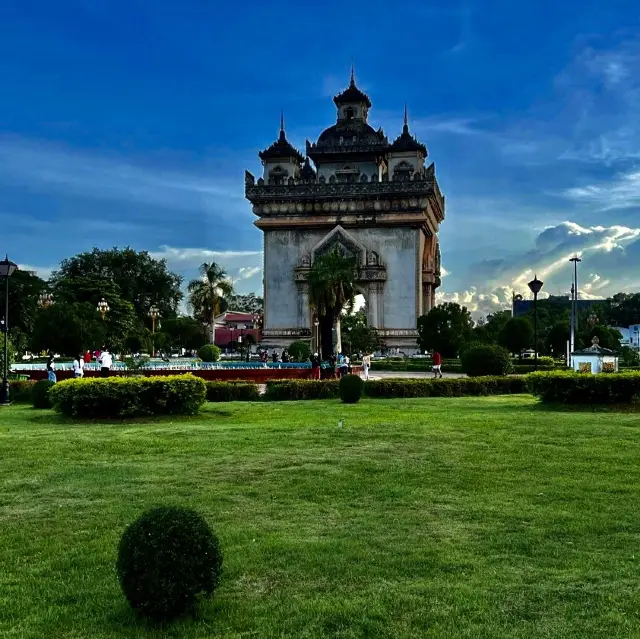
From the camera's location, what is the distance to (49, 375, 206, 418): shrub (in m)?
15.8

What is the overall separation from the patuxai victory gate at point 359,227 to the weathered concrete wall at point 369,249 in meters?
0.08

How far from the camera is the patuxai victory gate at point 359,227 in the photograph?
61.5 meters

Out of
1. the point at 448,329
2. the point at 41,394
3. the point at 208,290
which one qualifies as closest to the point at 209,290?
the point at 208,290

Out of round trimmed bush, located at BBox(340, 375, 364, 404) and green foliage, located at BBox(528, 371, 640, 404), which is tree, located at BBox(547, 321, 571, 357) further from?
green foliage, located at BBox(528, 371, 640, 404)

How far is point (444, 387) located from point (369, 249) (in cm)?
4086

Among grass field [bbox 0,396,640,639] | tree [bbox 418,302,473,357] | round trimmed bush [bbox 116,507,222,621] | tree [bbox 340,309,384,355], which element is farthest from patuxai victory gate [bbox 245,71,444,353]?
round trimmed bush [bbox 116,507,222,621]

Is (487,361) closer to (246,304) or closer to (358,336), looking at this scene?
(358,336)

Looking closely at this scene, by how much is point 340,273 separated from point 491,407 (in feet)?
76.7

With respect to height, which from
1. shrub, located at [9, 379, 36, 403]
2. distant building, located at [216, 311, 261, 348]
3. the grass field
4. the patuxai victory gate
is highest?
the patuxai victory gate

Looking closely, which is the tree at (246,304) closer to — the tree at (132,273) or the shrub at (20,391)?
the tree at (132,273)

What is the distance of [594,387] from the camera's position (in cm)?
1695

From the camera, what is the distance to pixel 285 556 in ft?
21.0

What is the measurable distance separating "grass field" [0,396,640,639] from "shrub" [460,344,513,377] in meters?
14.1

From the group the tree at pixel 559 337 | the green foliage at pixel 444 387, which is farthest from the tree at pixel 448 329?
the green foliage at pixel 444 387
